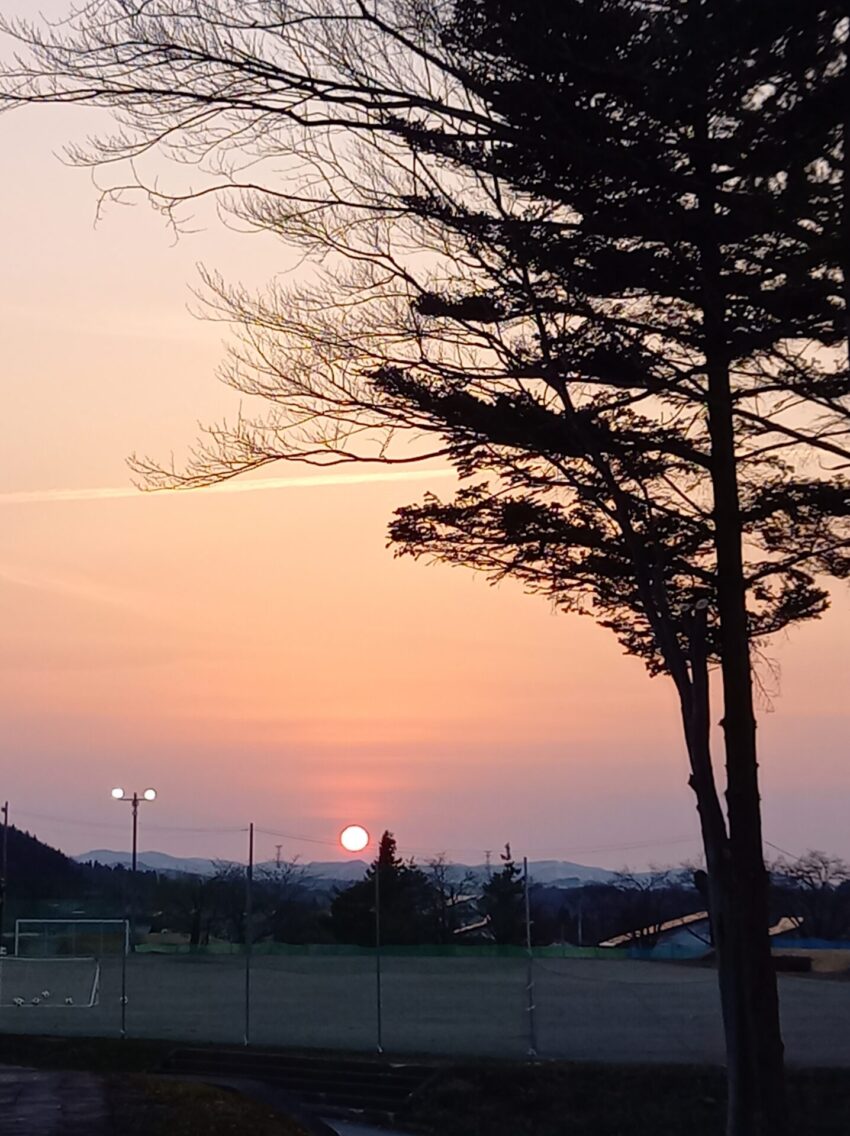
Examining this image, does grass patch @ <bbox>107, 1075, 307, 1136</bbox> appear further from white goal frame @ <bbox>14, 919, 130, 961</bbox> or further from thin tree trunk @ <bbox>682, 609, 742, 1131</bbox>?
white goal frame @ <bbox>14, 919, 130, 961</bbox>

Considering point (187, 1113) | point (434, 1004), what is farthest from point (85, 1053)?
point (187, 1113)

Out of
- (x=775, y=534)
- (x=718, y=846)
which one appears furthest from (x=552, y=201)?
(x=718, y=846)

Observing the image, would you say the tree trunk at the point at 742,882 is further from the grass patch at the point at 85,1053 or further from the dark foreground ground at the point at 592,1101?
the grass patch at the point at 85,1053

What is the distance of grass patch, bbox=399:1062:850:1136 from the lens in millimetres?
22359

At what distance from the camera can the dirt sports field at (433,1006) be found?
28.2 metres

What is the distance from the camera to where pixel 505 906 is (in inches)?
2215

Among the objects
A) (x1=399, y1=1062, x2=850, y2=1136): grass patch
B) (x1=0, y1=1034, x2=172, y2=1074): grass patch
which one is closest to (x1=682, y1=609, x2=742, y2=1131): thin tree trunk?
(x1=399, y1=1062, x2=850, y2=1136): grass patch

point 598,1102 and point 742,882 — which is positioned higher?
point 742,882

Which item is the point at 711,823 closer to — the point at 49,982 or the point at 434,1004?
the point at 434,1004

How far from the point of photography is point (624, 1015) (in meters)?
29.8

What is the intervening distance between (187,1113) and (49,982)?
2778 cm

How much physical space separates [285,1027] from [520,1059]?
744cm

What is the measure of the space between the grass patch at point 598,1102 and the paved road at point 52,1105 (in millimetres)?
8201

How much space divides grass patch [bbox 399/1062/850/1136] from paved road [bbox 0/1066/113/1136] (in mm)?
8201
